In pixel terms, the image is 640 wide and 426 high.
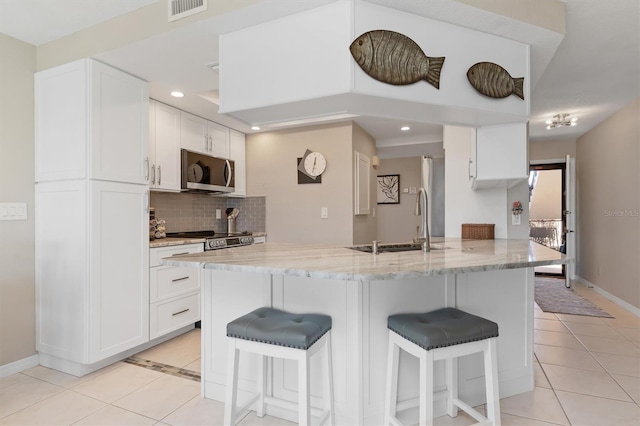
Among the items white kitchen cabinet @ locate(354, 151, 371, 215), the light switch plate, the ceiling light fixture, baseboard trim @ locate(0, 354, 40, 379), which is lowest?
Result: baseboard trim @ locate(0, 354, 40, 379)

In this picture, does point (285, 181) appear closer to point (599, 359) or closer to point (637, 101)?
point (599, 359)

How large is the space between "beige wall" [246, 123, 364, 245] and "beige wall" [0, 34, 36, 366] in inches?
91.9

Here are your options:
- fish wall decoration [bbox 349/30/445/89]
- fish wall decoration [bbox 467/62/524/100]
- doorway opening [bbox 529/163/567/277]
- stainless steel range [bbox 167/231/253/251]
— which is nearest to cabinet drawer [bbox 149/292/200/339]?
stainless steel range [bbox 167/231/253/251]

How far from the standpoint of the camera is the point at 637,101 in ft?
12.3

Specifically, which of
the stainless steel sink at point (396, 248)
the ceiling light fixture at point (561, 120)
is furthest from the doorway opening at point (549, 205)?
the stainless steel sink at point (396, 248)

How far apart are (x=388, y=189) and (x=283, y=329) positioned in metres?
5.27

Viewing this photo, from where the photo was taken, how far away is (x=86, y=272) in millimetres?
2381

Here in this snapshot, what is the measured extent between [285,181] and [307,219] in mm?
570

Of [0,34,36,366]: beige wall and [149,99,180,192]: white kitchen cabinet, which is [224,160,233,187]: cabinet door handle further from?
[0,34,36,366]: beige wall

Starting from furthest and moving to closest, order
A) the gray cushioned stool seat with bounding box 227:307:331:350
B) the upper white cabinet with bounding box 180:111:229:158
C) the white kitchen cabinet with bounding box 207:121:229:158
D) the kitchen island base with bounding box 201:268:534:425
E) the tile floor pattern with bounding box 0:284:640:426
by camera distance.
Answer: the white kitchen cabinet with bounding box 207:121:229:158 < the upper white cabinet with bounding box 180:111:229:158 < the tile floor pattern with bounding box 0:284:640:426 < the kitchen island base with bounding box 201:268:534:425 < the gray cushioned stool seat with bounding box 227:307:331:350

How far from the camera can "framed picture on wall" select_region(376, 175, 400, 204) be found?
6441 millimetres

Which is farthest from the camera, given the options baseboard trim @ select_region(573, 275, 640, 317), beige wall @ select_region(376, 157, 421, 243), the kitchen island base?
beige wall @ select_region(376, 157, 421, 243)

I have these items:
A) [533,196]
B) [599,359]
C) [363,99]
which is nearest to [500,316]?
[599,359]

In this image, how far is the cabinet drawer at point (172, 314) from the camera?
287cm
